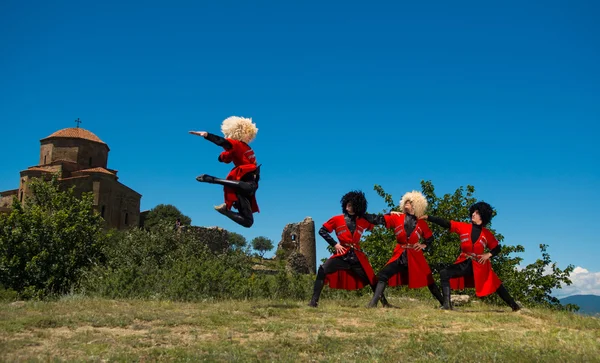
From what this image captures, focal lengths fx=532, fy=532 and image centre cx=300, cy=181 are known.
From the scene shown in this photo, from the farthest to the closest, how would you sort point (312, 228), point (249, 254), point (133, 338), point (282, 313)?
point (312, 228)
point (249, 254)
point (282, 313)
point (133, 338)

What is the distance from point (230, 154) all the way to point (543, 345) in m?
5.30

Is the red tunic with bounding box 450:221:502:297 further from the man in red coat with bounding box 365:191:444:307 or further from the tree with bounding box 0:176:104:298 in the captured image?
the tree with bounding box 0:176:104:298

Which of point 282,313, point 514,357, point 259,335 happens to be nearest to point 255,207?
point 282,313

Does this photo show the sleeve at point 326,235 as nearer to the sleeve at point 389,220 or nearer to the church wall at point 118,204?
the sleeve at point 389,220

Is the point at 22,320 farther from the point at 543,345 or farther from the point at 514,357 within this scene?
the point at 543,345

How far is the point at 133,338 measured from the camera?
6121 millimetres

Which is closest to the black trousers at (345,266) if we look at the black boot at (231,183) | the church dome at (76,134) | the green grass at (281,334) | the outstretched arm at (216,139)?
the green grass at (281,334)

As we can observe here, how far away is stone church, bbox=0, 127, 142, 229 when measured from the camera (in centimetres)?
5306

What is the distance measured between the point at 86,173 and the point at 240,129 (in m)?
49.5

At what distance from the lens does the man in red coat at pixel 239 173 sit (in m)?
8.50

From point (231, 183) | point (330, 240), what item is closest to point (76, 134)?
point (330, 240)

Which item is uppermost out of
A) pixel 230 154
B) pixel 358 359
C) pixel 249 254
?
pixel 230 154

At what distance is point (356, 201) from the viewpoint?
1000cm

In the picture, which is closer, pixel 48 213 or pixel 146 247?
pixel 146 247
